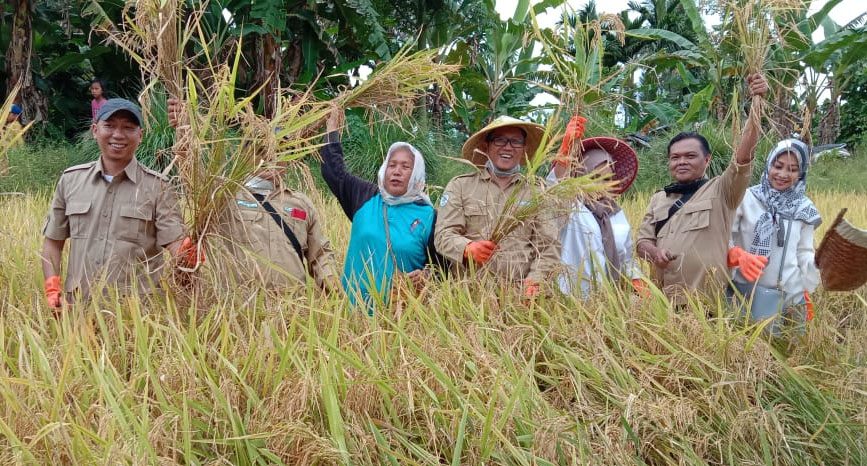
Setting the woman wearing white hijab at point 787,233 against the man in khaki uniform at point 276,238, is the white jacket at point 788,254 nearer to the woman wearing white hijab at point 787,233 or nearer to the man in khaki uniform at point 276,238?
the woman wearing white hijab at point 787,233

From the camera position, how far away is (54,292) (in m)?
2.52

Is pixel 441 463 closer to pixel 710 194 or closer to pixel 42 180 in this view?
pixel 710 194

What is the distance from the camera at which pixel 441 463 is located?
1926 millimetres

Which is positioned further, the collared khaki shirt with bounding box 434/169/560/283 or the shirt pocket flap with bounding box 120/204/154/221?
the collared khaki shirt with bounding box 434/169/560/283

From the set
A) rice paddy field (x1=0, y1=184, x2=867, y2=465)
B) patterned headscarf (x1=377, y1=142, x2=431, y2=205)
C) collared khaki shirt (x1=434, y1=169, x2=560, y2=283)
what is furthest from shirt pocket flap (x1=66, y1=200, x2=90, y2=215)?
collared khaki shirt (x1=434, y1=169, x2=560, y2=283)

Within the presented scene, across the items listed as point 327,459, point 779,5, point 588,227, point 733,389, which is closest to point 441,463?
point 327,459

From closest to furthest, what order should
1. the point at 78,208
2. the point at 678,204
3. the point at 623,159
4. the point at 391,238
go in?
the point at 78,208
the point at 391,238
the point at 678,204
the point at 623,159

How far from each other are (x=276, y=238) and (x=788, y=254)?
2.14 metres

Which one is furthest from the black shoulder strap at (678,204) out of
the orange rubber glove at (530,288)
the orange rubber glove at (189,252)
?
the orange rubber glove at (189,252)

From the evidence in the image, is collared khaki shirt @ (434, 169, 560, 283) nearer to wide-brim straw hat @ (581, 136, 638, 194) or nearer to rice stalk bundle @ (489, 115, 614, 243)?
rice stalk bundle @ (489, 115, 614, 243)

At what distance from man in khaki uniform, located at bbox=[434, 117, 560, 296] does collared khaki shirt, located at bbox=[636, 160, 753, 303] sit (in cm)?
61

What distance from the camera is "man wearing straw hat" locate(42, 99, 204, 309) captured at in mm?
2611

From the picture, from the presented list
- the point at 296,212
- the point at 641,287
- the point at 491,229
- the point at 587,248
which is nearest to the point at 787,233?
the point at 641,287

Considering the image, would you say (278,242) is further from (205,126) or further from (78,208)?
(205,126)
